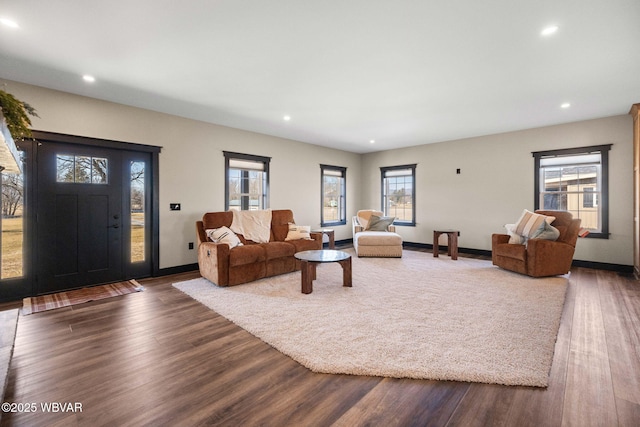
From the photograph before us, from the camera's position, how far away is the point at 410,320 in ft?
9.03

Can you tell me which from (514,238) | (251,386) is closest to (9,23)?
(251,386)

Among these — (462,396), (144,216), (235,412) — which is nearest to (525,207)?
(462,396)

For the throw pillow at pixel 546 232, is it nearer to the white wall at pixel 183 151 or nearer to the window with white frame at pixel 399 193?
the window with white frame at pixel 399 193

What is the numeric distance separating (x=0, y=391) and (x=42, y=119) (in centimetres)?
358

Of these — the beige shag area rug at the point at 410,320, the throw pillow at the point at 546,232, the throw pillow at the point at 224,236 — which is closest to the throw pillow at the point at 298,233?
the beige shag area rug at the point at 410,320

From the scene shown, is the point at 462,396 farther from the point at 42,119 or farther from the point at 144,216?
the point at 42,119

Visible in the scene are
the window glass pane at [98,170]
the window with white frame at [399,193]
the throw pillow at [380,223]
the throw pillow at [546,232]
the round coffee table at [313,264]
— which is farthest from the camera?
the window with white frame at [399,193]

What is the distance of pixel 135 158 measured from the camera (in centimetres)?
435

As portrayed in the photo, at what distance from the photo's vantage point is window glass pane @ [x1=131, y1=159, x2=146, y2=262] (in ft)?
14.3

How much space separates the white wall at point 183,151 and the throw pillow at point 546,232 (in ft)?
14.6

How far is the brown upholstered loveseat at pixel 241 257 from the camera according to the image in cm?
387

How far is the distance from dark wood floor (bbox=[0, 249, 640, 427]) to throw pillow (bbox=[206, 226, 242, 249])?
163 cm

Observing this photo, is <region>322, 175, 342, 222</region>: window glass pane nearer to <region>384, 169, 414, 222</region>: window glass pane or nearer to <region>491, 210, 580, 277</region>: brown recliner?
<region>384, 169, 414, 222</region>: window glass pane

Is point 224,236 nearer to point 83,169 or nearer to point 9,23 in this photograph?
point 83,169
